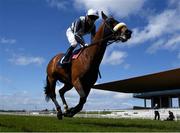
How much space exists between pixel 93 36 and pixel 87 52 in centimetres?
88

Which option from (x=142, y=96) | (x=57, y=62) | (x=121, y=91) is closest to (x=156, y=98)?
(x=142, y=96)

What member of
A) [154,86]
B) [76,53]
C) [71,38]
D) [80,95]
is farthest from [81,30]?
[154,86]

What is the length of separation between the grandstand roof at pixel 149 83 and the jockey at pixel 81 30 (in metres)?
55.2

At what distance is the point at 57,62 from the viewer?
14.0m

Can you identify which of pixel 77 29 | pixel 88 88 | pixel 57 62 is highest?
pixel 77 29

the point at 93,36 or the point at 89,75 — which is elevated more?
the point at 93,36

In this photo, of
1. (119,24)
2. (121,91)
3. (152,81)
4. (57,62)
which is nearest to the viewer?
(119,24)

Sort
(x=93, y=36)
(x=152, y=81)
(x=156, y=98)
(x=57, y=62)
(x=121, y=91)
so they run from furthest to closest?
(x=121, y=91), (x=156, y=98), (x=152, y=81), (x=57, y=62), (x=93, y=36)

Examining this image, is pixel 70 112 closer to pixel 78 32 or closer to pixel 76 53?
pixel 76 53

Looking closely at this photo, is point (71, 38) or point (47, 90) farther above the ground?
point (71, 38)

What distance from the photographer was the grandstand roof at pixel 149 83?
240ft

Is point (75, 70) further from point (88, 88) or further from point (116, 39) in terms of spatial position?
point (116, 39)

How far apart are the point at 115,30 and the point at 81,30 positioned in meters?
1.58

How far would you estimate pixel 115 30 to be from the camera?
11641 mm
